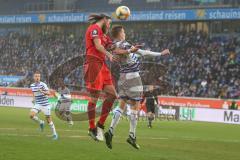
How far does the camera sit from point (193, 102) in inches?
1564

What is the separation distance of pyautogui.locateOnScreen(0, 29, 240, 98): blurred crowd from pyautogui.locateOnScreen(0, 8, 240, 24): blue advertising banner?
213 centimetres

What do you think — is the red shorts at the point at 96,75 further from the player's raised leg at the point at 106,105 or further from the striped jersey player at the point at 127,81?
the striped jersey player at the point at 127,81

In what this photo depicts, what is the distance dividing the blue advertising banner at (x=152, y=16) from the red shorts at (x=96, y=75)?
109ft

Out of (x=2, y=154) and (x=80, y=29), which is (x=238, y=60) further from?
(x=2, y=154)

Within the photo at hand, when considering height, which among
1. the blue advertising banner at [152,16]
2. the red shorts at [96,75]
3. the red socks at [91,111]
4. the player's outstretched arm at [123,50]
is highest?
the blue advertising banner at [152,16]

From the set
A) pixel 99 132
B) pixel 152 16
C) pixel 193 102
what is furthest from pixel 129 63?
pixel 152 16

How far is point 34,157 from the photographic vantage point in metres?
11.9

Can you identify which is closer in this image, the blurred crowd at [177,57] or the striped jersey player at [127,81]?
the striped jersey player at [127,81]

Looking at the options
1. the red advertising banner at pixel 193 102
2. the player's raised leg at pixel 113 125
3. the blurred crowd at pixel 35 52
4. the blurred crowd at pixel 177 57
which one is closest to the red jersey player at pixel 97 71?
the player's raised leg at pixel 113 125

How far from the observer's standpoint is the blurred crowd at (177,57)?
4341 centimetres

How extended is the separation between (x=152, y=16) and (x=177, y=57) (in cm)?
511

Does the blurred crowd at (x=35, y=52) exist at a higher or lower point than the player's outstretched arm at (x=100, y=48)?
lower

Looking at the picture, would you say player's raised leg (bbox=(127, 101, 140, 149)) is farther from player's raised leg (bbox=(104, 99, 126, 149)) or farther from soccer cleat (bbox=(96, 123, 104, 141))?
soccer cleat (bbox=(96, 123, 104, 141))

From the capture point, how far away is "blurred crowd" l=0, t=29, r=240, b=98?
142 feet
